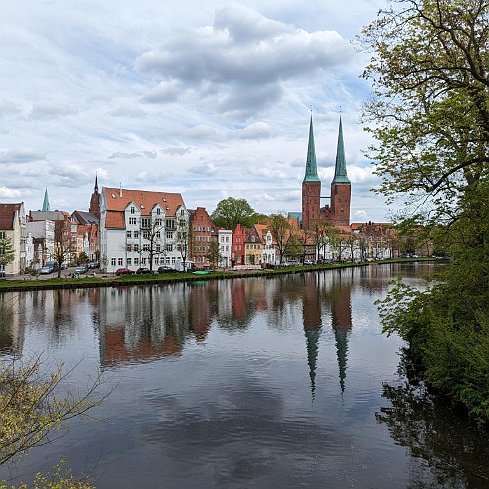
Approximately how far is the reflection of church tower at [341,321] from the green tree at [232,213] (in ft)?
171

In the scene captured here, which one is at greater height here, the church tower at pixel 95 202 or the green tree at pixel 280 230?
the church tower at pixel 95 202

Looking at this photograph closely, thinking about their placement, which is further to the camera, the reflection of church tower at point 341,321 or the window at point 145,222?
the window at point 145,222

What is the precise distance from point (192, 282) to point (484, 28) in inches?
2108

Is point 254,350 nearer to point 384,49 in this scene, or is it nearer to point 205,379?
point 205,379

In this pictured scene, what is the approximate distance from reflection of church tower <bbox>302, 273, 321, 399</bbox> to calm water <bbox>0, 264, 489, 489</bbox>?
14 centimetres

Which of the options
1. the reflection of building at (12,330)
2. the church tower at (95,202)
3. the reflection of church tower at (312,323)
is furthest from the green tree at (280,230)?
the church tower at (95,202)

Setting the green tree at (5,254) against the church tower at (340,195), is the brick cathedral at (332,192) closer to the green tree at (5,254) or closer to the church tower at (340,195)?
the church tower at (340,195)

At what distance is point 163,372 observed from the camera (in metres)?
21.2

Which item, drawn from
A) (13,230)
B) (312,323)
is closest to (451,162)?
(312,323)

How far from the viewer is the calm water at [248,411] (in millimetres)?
12711

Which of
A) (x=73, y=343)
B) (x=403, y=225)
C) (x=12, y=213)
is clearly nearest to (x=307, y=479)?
(x=403, y=225)

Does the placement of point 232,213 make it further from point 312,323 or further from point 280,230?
point 312,323

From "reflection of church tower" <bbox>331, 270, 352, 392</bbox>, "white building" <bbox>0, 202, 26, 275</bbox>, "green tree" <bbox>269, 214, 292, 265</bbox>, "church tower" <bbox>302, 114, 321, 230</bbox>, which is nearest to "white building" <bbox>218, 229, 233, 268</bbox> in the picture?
"green tree" <bbox>269, 214, 292, 265</bbox>

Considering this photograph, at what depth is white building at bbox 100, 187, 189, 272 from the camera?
7656cm
